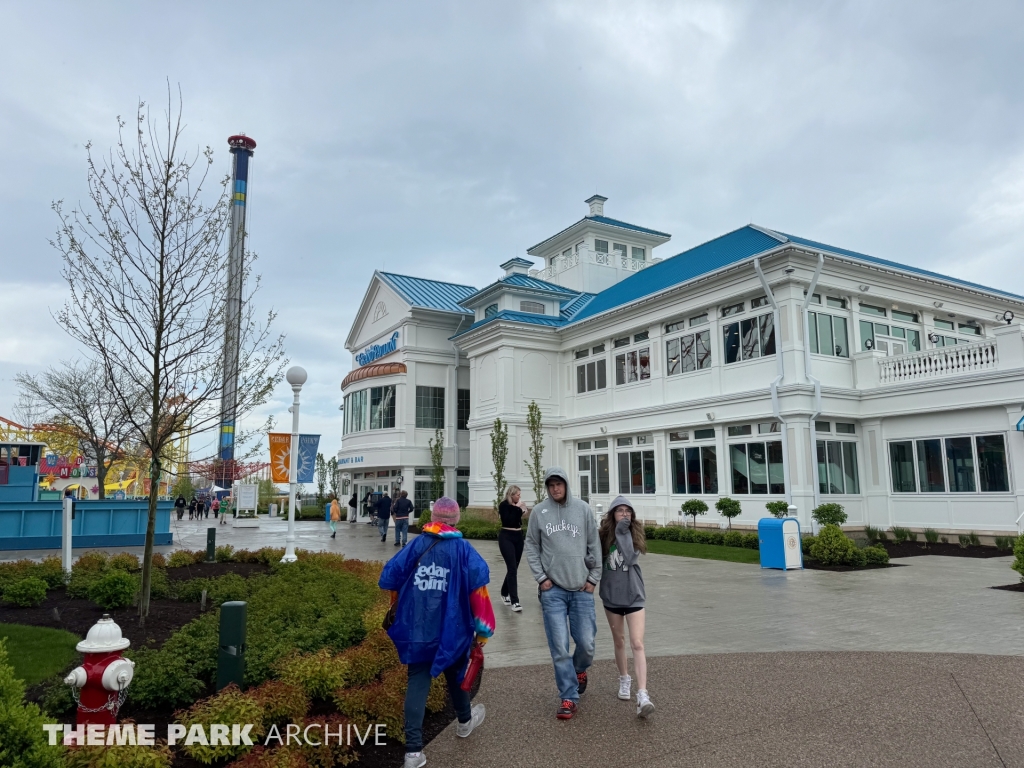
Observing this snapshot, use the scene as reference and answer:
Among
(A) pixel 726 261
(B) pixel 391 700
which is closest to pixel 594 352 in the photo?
(A) pixel 726 261

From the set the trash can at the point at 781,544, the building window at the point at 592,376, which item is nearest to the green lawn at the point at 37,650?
the trash can at the point at 781,544

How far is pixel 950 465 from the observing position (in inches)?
773

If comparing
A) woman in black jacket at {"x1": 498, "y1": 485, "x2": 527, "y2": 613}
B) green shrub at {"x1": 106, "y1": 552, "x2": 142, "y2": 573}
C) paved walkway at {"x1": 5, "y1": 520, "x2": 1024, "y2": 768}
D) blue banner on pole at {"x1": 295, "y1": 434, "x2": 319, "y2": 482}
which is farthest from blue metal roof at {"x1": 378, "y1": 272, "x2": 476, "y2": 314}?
paved walkway at {"x1": 5, "y1": 520, "x2": 1024, "y2": 768}

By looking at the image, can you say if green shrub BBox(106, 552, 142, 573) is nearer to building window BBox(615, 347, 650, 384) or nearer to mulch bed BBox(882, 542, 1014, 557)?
mulch bed BBox(882, 542, 1014, 557)

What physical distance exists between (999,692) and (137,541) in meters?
22.2

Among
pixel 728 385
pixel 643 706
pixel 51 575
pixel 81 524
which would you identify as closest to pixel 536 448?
pixel 728 385

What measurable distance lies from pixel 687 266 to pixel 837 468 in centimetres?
1017

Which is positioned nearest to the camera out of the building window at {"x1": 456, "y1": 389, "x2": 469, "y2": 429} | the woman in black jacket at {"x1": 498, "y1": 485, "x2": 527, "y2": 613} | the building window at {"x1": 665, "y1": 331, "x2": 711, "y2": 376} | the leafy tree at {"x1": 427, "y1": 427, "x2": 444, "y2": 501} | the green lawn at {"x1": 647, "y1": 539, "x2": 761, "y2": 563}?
the woman in black jacket at {"x1": 498, "y1": 485, "x2": 527, "y2": 613}

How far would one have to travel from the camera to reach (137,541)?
21422 mm

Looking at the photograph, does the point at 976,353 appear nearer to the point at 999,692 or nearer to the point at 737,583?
the point at 737,583

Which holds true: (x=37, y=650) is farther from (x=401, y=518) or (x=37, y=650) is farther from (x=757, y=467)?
(x=757, y=467)

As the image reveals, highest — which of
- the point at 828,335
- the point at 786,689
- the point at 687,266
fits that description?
the point at 687,266

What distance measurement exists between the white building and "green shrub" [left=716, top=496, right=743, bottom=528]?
0.76m

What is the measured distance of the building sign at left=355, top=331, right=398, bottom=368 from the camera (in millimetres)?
36438
